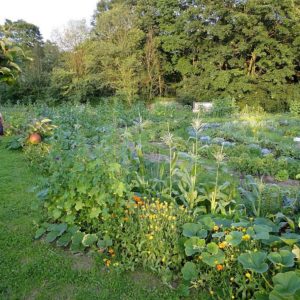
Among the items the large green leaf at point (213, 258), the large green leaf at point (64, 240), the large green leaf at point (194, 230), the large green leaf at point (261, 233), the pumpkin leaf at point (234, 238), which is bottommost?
the large green leaf at point (64, 240)

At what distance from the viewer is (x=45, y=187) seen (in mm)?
2836

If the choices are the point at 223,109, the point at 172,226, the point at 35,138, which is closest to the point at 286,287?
the point at 172,226

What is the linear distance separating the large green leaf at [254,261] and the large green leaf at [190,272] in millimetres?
317

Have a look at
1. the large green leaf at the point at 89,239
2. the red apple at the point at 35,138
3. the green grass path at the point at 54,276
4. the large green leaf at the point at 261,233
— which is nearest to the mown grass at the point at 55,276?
the green grass path at the point at 54,276

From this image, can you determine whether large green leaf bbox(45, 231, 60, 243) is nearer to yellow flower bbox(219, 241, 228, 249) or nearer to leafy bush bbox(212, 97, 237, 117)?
yellow flower bbox(219, 241, 228, 249)

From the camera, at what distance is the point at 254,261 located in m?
1.73

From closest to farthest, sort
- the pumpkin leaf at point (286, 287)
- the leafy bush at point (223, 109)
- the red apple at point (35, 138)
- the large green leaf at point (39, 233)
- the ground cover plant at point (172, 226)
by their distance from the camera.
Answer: the pumpkin leaf at point (286, 287), the ground cover plant at point (172, 226), the large green leaf at point (39, 233), the red apple at point (35, 138), the leafy bush at point (223, 109)

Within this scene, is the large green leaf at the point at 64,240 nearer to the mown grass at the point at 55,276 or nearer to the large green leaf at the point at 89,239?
the mown grass at the point at 55,276

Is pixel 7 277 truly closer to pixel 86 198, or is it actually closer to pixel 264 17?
pixel 86 198

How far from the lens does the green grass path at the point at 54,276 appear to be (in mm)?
2006

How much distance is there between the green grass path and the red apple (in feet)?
9.90

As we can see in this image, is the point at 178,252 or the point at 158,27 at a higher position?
the point at 158,27

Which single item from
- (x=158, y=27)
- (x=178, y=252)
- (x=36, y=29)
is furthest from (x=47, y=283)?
(x=36, y=29)

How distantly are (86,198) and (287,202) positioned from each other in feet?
5.61
